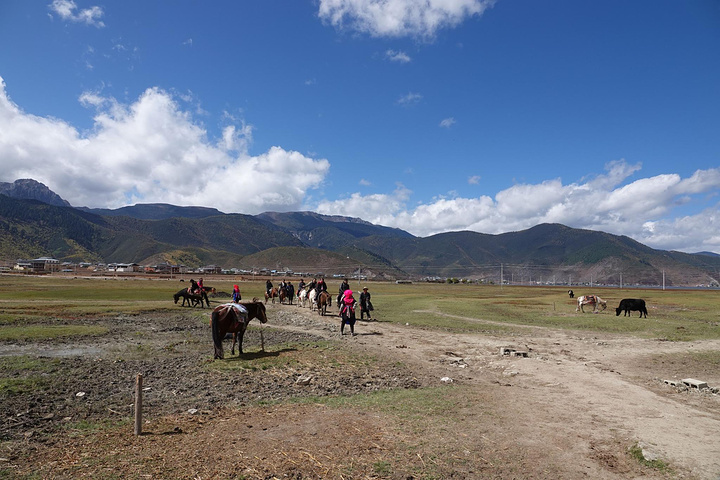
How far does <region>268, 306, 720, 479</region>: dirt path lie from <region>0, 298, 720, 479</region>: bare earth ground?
0.17 feet

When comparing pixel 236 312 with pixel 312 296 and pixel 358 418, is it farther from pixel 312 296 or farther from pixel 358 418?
pixel 312 296

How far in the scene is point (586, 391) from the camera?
10.6m

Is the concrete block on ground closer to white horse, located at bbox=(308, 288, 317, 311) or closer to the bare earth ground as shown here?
the bare earth ground

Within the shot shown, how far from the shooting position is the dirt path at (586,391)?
7.11 metres

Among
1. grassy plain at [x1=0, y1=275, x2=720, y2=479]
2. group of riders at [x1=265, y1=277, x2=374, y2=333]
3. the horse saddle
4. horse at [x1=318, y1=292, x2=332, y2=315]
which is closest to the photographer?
grassy plain at [x1=0, y1=275, x2=720, y2=479]

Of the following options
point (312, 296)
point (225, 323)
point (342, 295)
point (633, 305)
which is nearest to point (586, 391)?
point (225, 323)

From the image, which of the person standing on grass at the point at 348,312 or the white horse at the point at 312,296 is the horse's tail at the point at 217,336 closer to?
the person standing on grass at the point at 348,312

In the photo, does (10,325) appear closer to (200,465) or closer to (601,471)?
(200,465)

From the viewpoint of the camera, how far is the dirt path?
7113mm

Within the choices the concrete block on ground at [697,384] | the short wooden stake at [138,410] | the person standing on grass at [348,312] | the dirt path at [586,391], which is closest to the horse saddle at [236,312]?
the dirt path at [586,391]

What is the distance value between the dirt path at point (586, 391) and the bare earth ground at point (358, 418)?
0.17ft

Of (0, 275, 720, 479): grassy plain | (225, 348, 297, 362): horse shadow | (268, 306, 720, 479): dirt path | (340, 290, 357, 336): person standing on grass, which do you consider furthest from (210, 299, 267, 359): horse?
(340, 290, 357, 336): person standing on grass

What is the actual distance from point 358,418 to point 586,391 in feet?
21.5

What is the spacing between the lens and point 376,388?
423 inches
